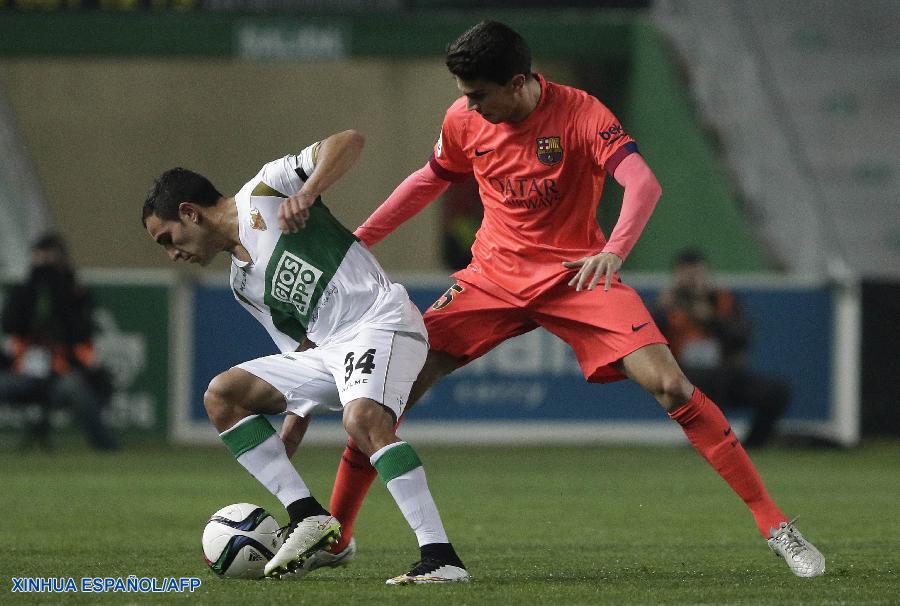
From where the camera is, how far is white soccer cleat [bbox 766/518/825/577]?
596 cm

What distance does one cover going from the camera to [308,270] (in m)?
6.11

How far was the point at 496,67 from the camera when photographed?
604 cm

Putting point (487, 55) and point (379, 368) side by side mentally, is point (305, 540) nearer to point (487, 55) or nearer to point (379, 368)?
point (379, 368)

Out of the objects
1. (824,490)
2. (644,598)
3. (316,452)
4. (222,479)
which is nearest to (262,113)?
(316,452)

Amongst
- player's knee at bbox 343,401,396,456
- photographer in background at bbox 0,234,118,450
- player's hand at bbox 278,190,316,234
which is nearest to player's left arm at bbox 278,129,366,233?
player's hand at bbox 278,190,316,234

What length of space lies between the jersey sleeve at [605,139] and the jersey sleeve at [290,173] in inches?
39.5

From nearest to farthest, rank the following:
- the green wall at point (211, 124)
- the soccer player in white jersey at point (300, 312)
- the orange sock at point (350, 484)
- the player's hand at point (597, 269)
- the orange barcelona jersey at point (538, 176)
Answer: the player's hand at point (597, 269), the soccer player in white jersey at point (300, 312), the orange barcelona jersey at point (538, 176), the orange sock at point (350, 484), the green wall at point (211, 124)

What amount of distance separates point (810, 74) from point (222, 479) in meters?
11.1

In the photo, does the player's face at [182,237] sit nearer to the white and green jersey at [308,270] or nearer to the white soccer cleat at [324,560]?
the white and green jersey at [308,270]

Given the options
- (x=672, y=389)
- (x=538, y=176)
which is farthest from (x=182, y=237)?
(x=672, y=389)

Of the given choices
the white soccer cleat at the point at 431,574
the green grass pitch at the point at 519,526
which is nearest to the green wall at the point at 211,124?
the green grass pitch at the point at 519,526

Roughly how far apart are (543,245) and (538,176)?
0.27 meters

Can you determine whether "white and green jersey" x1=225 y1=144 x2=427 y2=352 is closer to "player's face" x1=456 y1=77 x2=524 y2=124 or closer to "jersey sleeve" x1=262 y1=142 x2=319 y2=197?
"jersey sleeve" x1=262 y1=142 x2=319 y2=197

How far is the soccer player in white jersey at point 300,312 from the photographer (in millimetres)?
5949
